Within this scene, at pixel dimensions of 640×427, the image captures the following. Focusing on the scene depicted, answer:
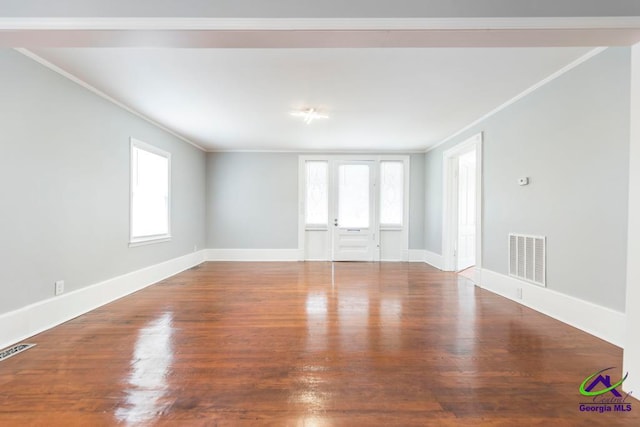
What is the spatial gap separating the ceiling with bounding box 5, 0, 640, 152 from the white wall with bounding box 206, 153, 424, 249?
3.66ft

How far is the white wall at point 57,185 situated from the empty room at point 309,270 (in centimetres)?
2

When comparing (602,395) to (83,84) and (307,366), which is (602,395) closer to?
(307,366)

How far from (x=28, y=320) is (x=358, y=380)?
2935 millimetres

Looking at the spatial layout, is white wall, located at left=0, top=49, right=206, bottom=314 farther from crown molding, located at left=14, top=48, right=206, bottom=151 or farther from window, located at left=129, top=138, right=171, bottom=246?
window, located at left=129, top=138, right=171, bottom=246

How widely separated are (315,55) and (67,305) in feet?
11.6

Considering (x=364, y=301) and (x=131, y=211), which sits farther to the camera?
(x=131, y=211)

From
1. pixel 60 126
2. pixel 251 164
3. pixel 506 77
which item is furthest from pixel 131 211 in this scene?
pixel 506 77

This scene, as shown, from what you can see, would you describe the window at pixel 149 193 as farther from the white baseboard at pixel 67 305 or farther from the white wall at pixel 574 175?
the white wall at pixel 574 175

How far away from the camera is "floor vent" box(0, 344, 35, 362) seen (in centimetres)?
232

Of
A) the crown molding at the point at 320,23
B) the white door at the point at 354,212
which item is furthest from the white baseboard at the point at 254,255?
the crown molding at the point at 320,23

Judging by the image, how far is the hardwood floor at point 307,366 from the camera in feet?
5.55

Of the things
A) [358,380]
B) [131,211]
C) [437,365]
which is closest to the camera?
[358,380]

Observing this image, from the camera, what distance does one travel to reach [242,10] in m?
1.71

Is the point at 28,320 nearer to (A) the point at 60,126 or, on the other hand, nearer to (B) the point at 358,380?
(A) the point at 60,126
